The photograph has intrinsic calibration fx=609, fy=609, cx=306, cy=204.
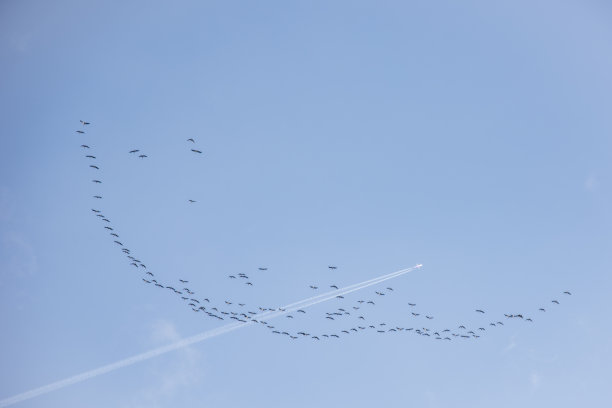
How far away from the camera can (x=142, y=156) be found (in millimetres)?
112062

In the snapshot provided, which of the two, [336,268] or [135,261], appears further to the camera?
[135,261]

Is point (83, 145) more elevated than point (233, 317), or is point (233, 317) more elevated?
point (83, 145)

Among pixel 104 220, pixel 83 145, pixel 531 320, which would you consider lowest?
pixel 531 320

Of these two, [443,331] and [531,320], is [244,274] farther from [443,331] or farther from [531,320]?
[531,320]

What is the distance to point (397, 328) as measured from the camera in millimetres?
123438

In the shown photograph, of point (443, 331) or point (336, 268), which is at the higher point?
point (336, 268)

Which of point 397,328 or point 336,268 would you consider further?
point 397,328

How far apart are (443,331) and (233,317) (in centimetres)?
4243

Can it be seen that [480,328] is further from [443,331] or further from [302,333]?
[302,333]

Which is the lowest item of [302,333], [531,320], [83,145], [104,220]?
[302,333]

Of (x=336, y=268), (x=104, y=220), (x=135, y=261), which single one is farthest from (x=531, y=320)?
(x=104, y=220)

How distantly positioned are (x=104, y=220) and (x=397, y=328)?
209 feet

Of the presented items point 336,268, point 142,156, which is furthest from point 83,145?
point 336,268

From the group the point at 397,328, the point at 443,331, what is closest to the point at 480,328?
the point at 443,331
